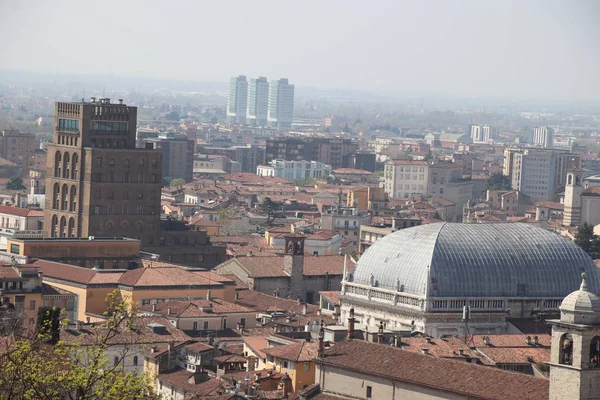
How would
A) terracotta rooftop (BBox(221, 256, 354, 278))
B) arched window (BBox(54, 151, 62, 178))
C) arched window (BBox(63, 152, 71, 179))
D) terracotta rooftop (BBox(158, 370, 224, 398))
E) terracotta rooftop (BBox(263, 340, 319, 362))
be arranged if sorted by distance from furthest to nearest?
1. arched window (BBox(54, 151, 62, 178))
2. arched window (BBox(63, 152, 71, 179))
3. terracotta rooftop (BBox(221, 256, 354, 278))
4. terracotta rooftop (BBox(263, 340, 319, 362))
5. terracotta rooftop (BBox(158, 370, 224, 398))

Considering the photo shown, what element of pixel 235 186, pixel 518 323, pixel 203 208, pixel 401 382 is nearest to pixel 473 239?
pixel 518 323

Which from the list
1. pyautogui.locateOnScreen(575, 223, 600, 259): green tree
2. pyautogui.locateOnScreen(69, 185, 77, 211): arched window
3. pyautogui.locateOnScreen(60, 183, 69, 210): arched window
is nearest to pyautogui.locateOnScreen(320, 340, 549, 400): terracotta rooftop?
pyautogui.locateOnScreen(69, 185, 77, 211): arched window

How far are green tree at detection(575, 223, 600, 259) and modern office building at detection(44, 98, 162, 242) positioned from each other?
26525mm

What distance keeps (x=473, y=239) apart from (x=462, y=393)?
2425cm

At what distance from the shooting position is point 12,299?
72625mm

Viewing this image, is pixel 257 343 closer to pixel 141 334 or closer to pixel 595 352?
pixel 141 334

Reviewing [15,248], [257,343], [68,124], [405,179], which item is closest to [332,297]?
[257,343]

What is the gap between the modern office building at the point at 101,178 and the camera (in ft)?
339

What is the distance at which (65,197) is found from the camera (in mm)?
104625

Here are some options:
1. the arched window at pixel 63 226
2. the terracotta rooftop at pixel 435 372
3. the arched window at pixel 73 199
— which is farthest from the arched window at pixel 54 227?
the terracotta rooftop at pixel 435 372

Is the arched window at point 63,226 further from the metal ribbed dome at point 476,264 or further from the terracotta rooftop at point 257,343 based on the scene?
the terracotta rooftop at point 257,343

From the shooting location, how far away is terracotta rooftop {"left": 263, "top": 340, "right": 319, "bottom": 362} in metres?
57.8

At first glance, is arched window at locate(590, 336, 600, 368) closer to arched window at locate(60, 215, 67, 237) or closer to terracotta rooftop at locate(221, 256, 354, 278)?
terracotta rooftop at locate(221, 256, 354, 278)

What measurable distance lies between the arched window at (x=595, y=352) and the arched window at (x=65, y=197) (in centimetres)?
6127
